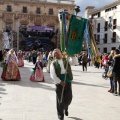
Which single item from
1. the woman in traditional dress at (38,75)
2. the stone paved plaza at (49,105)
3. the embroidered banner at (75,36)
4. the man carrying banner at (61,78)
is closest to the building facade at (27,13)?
the woman in traditional dress at (38,75)

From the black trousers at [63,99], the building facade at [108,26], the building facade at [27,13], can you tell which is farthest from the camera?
the building facade at [27,13]

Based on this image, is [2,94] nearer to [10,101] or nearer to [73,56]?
[10,101]

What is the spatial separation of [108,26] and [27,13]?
14.3 meters

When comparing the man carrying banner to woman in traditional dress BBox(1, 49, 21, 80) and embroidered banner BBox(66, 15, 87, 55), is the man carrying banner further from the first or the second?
woman in traditional dress BBox(1, 49, 21, 80)

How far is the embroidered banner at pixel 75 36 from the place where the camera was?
21.9ft

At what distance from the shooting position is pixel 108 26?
132ft

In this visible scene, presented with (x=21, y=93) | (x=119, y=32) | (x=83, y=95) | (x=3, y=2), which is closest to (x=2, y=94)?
(x=21, y=93)

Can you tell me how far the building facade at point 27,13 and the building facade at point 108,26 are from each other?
22.0 ft

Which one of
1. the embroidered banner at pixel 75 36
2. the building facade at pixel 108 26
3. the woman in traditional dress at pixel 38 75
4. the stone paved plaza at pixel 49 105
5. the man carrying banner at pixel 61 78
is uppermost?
the building facade at pixel 108 26

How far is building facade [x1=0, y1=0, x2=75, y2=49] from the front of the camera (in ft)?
150

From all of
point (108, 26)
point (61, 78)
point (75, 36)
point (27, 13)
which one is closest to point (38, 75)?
point (75, 36)

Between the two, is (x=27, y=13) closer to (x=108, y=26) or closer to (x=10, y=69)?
(x=108, y=26)

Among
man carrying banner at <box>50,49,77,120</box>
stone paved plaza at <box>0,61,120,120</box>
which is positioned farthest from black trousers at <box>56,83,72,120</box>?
stone paved plaza at <box>0,61,120,120</box>

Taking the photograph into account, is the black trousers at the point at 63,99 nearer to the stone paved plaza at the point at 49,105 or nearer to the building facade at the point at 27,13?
the stone paved plaza at the point at 49,105
